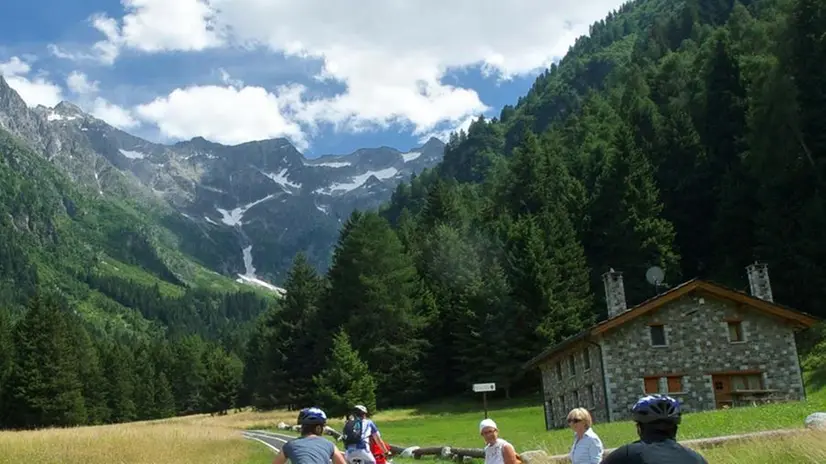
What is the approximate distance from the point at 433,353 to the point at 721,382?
3444 cm

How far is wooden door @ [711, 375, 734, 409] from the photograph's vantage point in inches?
1516

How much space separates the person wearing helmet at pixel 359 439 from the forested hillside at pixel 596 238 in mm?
44389

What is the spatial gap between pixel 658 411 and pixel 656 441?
186 millimetres

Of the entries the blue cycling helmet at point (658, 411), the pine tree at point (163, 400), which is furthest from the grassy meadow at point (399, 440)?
the pine tree at point (163, 400)

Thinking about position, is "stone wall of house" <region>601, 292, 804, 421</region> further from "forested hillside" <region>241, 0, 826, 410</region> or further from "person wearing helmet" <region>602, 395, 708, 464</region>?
"person wearing helmet" <region>602, 395, 708, 464</region>

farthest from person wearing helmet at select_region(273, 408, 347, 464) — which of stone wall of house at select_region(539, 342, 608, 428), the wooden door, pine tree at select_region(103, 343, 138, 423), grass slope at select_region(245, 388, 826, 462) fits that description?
pine tree at select_region(103, 343, 138, 423)

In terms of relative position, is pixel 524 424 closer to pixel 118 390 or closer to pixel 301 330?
pixel 301 330

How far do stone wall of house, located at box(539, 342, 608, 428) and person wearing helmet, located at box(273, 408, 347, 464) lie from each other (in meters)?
32.2

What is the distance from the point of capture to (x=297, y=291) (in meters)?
84.1

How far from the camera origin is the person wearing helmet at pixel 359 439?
13.3 metres

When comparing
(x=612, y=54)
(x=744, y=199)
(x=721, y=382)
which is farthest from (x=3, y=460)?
(x=612, y=54)

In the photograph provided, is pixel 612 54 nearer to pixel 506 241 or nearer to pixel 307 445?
pixel 506 241

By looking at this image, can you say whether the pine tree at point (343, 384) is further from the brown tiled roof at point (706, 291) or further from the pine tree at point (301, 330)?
the brown tiled roof at point (706, 291)

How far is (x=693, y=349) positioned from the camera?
1531 inches
